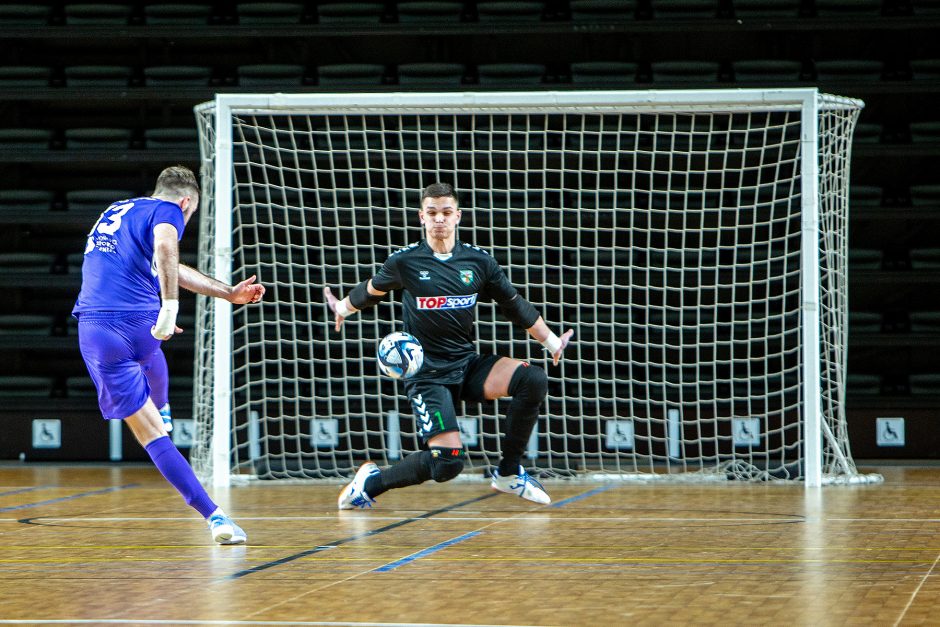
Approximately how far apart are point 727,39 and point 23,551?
8.51 m

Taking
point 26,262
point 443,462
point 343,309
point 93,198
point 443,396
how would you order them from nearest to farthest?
point 443,462 < point 443,396 < point 343,309 < point 26,262 < point 93,198

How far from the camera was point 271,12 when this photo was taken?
11.0 m

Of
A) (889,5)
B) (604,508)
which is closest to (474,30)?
(889,5)

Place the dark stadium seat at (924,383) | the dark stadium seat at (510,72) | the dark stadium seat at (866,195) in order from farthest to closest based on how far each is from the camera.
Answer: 1. the dark stadium seat at (510,72)
2. the dark stadium seat at (866,195)
3. the dark stadium seat at (924,383)

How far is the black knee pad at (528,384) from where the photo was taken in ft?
19.7

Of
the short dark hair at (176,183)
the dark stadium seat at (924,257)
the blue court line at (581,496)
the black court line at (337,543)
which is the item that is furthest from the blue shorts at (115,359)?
the dark stadium seat at (924,257)

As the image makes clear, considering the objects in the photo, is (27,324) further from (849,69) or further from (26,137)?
(849,69)

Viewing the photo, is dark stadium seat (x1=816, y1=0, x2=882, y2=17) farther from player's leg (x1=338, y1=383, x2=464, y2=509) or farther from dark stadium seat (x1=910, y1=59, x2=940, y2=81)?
player's leg (x1=338, y1=383, x2=464, y2=509)

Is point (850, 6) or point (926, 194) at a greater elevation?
point (850, 6)

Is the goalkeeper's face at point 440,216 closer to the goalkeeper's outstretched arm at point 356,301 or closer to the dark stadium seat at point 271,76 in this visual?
the goalkeeper's outstretched arm at point 356,301

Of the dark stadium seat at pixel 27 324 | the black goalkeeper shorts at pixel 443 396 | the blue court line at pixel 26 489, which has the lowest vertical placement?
the blue court line at pixel 26 489

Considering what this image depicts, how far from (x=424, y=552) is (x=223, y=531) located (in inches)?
31.2

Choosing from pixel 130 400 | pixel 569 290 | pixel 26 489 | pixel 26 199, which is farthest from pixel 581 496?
pixel 26 199

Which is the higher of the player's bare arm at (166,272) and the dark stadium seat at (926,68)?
the dark stadium seat at (926,68)
